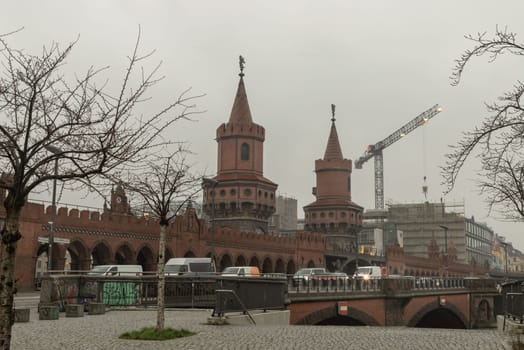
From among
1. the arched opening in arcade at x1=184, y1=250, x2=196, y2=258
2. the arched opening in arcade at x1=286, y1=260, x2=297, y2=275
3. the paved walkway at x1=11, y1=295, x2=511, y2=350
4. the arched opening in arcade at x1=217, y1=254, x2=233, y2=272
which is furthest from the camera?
the arched opening in arcade at x1=286, y1=260, x2=297, y2=275

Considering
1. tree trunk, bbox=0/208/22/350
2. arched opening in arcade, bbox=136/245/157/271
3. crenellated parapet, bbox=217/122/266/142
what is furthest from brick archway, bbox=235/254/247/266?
tree trunk, bbox=0/208/22/350

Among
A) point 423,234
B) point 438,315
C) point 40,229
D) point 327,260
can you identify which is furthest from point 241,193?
point 423,234

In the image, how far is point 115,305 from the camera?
80.3 ft

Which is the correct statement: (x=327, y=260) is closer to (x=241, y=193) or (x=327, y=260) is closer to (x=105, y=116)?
(x=241, y=193)

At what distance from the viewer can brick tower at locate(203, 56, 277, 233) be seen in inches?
2744

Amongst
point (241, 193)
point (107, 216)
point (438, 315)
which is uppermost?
point (241, 193)

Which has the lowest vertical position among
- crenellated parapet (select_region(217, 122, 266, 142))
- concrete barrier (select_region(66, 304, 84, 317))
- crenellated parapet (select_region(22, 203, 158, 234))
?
concrete barrier (select_region(66, 304, 84, 317))

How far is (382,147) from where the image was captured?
569ft

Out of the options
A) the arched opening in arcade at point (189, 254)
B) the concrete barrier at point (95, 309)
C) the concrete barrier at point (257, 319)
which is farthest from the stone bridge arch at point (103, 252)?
the concrete barrier at point (257, 319)

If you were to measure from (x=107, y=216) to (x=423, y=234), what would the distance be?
103205mm

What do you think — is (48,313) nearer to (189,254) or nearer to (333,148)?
(189,254)

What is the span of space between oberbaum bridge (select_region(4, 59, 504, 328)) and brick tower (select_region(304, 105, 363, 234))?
139 millimetres

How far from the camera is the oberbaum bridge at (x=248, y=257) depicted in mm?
24141

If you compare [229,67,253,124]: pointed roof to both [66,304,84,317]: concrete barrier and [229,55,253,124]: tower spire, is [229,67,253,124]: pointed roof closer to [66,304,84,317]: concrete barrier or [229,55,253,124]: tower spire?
[229,55,253,124]: tower spire
